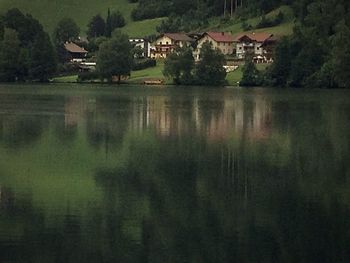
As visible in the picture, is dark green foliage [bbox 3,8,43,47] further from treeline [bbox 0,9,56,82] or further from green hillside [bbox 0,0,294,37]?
green hillside [bbox 0,0,294,37]

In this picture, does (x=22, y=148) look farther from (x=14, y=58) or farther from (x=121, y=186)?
(x=14, y=58)

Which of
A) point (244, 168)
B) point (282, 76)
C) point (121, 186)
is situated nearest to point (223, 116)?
point (244, 168)

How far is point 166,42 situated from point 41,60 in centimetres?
3976

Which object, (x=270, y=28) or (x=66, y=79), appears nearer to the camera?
(x=66, y=79)

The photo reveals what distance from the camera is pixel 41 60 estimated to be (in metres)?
123

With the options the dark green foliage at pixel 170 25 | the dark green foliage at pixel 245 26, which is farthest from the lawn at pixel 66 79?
the dark green foliage at pixel 170 25

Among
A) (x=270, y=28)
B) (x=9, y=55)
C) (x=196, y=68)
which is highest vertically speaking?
(x=270, y=28)

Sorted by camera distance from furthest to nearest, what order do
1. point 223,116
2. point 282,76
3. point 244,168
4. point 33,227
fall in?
point 282,76 < point 223,116 < point 244,168 < point 33,227

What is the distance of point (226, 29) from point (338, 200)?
141 metres

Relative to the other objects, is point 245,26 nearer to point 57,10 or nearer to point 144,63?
point 144,63

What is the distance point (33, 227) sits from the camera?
65.0 ft

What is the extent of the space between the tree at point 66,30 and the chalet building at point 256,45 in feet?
131

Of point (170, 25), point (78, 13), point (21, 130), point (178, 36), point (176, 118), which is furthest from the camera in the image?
point (78, 13)

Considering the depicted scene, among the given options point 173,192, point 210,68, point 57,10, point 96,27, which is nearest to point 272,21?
point 210,68
